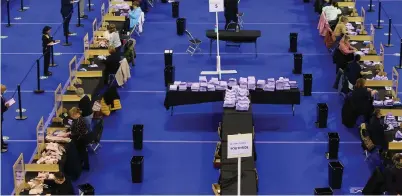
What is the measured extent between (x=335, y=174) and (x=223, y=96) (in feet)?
13.7

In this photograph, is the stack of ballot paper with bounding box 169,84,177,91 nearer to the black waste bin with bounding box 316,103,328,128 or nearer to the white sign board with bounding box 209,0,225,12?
the white sign board with bounding box 209,0,225,12

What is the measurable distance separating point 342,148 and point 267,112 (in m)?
2.68

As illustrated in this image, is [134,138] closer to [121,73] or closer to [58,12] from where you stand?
[121,73]

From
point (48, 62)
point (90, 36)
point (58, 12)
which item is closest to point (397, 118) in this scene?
point (48, 62)

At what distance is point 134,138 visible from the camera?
20000 millimetres

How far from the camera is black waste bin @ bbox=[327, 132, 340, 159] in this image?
19.2 m

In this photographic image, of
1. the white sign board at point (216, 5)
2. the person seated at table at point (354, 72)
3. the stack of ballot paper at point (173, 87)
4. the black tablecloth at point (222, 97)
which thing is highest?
the white sign board at point (216, 5)

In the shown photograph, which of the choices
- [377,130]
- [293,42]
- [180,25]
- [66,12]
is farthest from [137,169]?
[180,25]

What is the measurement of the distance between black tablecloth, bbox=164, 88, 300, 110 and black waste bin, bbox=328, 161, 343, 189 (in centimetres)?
330

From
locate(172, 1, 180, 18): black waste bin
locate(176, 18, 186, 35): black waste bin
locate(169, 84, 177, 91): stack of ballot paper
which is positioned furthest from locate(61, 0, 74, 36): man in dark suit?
locate(169, 84, 177, 91): stack of ballot paper

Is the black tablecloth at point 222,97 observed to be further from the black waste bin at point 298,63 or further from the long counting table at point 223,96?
the black waste bin at point 298,63

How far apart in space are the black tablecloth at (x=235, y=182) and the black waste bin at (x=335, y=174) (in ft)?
6.58

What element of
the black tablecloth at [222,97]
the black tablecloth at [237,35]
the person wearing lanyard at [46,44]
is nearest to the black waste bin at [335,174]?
the black tablecloth at [222,97]

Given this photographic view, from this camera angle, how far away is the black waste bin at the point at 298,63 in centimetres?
2444
